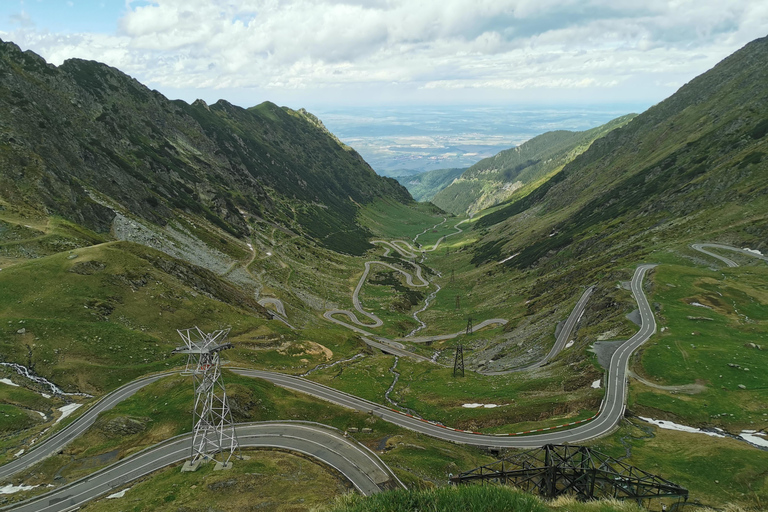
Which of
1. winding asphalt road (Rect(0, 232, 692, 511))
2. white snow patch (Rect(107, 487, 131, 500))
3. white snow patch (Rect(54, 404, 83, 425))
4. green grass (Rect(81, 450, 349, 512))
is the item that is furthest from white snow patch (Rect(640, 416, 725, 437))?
white snow patch (Rect(54, 404, 83, 425))

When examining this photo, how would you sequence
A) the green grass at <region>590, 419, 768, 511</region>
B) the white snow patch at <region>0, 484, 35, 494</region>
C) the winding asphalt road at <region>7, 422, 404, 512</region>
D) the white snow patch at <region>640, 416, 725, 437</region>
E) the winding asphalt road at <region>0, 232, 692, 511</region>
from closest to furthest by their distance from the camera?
1. the green grass at <region>590, 419, 768, 511</region>
2. the winding asphalt road at <region>7, 422, 404, 512</region>
3. the white snow patch at <region>0, 484, 35, 494</region>
4. the winding asphalt road at <region>0, 232, 692, 511</region>
5. the white snow patch at <region>640, 416, 725, 437</region>

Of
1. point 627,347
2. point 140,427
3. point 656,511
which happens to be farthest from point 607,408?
point 140,427

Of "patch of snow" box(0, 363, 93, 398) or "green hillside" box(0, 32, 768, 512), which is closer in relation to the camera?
"green hillside" box(0, 32, 768, 512)

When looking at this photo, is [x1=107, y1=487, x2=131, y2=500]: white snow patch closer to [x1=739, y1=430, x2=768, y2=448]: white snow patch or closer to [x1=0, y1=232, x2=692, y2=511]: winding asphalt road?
[x1=0, y1=232, x2=692, y2=511]: winding asphalt road

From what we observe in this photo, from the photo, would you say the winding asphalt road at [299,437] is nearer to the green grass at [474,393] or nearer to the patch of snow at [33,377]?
the green grass at [474,393]

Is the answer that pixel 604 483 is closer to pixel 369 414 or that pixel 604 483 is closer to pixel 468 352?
pixel 369 414

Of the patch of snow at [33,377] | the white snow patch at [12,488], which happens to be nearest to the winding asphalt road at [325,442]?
the white snow patch at [12,488]

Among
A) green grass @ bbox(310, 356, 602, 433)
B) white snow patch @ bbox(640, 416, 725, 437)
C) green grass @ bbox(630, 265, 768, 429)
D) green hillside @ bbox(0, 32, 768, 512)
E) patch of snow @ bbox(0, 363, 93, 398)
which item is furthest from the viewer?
green grass @ bbox(310, 356, 602, 433)
